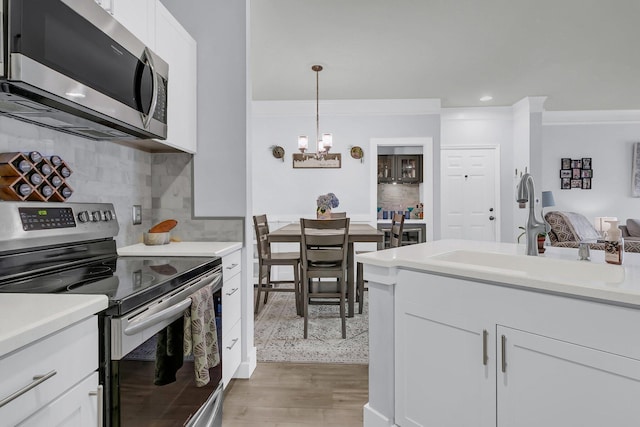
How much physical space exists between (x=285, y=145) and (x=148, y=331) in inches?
178

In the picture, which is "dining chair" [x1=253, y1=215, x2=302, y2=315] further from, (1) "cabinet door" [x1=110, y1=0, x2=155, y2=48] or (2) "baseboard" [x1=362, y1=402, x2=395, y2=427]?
(1) "cabinet door" [x1=110, y1=0, x2=155, y2=48]

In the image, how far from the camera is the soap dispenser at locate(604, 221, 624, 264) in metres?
1.27

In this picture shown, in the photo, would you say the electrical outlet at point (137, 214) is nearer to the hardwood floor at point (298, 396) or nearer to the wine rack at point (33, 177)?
the wine rack at point (33, 177)

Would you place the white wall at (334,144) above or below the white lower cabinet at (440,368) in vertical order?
above

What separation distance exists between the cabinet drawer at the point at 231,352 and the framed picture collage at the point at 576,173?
6436mm

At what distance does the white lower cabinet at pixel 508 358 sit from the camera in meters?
0.99

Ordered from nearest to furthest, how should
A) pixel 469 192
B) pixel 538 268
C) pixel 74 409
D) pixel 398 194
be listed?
pixel 74 409, pixel 538 268, pixel 469 192, pixel 398 194

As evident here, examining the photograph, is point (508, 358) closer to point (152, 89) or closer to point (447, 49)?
point (152, 89)

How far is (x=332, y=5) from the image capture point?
2.77 metres

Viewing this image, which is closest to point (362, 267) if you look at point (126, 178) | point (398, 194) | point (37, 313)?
point (126, 178)

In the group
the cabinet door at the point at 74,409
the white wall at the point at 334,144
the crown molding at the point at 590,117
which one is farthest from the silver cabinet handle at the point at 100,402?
the crown molding at the point at 590,117

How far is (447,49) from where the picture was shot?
3562 mm

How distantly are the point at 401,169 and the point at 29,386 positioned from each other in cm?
642

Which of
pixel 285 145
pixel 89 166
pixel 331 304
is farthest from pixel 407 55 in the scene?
pixel 89 166
